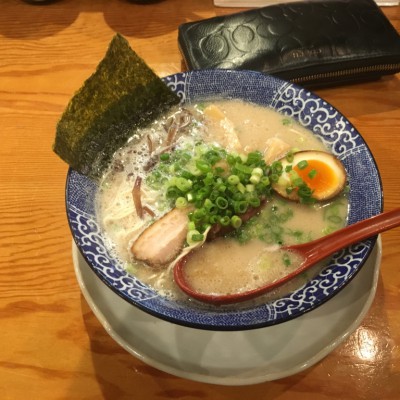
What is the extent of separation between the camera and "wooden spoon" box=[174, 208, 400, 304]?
110cm

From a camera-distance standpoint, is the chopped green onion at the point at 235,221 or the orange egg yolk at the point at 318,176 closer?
the chopped green onion at the point at 235,221

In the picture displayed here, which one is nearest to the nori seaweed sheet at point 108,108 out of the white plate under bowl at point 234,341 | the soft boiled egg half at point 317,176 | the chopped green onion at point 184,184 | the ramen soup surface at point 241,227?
the ramen soup surface at point 241,227

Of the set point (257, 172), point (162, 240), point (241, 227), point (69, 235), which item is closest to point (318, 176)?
point (257, 172)

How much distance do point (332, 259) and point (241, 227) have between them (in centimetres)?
28

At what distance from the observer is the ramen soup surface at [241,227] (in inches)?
47.8

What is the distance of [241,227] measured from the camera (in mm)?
1289

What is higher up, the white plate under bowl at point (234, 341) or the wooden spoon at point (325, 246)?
the wooden spoon at point (325, 246)

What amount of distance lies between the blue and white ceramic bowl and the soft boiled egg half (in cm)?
4

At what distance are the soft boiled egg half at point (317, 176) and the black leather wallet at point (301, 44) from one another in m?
0.57

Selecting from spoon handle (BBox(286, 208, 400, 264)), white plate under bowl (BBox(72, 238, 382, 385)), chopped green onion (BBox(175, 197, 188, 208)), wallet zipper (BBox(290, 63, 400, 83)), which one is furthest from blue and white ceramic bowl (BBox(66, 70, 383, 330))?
wallet zipper (BBox(290, 63, 400, 83))

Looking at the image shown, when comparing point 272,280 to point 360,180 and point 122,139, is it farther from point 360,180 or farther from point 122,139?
point 122,139

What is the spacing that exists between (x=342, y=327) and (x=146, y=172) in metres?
0.77

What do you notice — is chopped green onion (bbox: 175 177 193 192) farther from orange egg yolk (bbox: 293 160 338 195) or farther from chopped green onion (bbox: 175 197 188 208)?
orange egg yolk (bbox: 293 160 338 195)

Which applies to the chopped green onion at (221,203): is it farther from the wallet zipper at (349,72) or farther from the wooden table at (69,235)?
the wallet zipper at (349,72)
